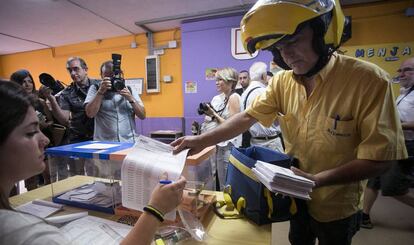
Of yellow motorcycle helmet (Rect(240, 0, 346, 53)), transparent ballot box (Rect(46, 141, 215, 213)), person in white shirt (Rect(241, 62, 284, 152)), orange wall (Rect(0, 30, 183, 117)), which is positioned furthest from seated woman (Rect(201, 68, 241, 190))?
orange wall (Rect(0, 30, 183, 117))

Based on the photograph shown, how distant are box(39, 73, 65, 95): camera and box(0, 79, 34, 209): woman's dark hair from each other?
2.06 m

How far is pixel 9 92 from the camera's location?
0.51 meters

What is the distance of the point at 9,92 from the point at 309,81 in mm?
986

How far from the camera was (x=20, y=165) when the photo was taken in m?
0.52

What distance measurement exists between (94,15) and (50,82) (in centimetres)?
162

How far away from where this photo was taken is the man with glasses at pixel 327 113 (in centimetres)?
75

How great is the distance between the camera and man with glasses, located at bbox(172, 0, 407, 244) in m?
0.75

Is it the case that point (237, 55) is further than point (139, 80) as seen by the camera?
No

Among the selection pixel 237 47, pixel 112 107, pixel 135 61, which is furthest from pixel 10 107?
pixel 135 61

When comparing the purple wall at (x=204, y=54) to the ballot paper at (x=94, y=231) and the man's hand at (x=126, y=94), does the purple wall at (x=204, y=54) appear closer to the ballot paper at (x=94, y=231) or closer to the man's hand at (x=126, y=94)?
the man's hand at (x=126, y=94)

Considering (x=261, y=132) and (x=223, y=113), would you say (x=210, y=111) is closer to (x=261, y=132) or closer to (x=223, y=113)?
(x=223, y=113)

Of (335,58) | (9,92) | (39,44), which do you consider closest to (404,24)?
(335,58)

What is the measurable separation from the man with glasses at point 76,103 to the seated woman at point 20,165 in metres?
1.70

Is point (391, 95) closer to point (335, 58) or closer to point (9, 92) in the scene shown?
point (335, 58)
